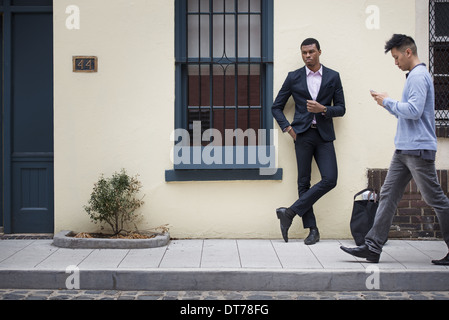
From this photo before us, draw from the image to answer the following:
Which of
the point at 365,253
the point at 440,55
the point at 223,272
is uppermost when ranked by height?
the point at 440,55

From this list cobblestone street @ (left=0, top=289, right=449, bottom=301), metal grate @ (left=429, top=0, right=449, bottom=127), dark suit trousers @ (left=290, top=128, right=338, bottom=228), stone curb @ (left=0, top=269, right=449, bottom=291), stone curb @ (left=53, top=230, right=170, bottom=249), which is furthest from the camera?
metal grate @ (left=429, top=0, right=449, bottom=127)

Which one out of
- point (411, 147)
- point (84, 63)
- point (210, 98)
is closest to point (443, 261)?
point (411, 147)

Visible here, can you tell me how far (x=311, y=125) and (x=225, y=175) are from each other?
1.22 metres

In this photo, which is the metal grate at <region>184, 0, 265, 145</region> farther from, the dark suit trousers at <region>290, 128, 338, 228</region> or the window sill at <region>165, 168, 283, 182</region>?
the dark suit trousers at <region>290, 128, 338, 228</region>

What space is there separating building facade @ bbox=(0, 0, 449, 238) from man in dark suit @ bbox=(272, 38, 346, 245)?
284mm

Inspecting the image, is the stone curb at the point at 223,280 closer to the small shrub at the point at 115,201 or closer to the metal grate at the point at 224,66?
the small shrub at the point at 115,201

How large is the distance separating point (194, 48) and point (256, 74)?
2.78 ft

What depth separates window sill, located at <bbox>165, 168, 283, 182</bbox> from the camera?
678cm

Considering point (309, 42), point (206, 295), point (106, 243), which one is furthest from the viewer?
point (309, 42)

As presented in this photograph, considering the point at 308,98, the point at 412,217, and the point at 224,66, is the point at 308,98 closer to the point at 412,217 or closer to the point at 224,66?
the point at 224,66

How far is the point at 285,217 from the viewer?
21.2 ft

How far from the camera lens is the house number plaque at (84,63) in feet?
22.0

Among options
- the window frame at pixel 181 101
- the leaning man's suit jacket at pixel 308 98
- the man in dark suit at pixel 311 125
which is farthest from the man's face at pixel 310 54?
the window frame at pixel 181 101

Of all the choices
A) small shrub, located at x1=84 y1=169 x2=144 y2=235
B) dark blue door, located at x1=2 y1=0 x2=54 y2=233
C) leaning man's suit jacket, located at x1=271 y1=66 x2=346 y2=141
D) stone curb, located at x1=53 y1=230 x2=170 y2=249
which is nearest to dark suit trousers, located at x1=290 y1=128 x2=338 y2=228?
leaning man's suit jacket, located at x1=271 y1=66 x2=346 y2=141
